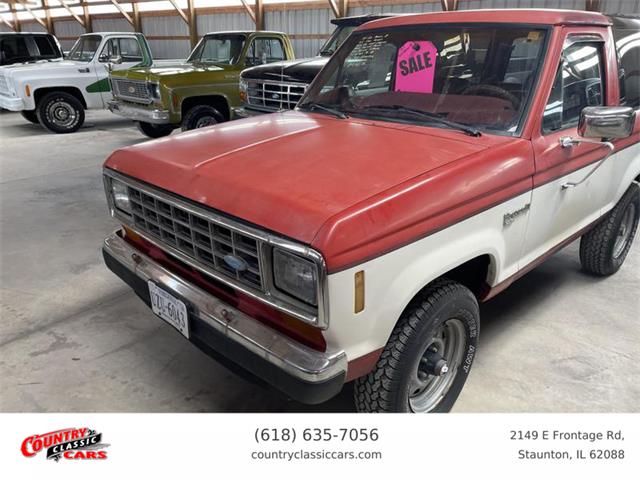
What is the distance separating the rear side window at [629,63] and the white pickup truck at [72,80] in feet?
27.8

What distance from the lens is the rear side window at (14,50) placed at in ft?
35.7

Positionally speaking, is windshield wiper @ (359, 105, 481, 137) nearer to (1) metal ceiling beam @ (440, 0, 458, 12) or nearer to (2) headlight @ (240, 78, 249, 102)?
(2) headlight @ (240, 78, 249, 102)

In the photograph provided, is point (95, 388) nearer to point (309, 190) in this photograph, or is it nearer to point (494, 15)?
point (309, 190)

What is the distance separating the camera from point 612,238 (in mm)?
3637

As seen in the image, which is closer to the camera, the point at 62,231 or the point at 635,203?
the point at 635,203

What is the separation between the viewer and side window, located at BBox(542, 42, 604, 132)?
2.57 meters

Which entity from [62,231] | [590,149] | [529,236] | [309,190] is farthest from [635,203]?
[62,231]

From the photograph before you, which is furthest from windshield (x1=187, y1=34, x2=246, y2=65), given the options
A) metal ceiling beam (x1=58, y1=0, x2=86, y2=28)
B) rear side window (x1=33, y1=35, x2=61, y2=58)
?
metal ceiling beam (x1=58, y1=0, x2=86, y2=28)

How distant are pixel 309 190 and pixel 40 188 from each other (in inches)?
222

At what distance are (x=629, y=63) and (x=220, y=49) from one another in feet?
22.6

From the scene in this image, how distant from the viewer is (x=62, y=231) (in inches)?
192

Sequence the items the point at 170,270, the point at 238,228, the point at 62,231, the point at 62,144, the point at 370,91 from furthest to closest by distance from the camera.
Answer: the point at 62,144 < the point at 62,231 < the point at 370,91 < the point at 170,270 < the point at 238,228

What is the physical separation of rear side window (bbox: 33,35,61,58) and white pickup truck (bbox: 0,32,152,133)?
1448 millimetres
